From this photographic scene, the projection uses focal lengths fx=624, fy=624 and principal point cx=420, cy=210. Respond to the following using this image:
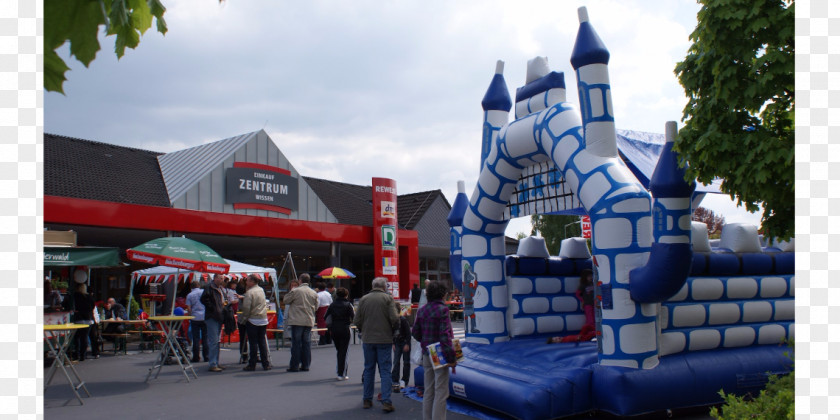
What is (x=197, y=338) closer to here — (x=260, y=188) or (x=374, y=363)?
(x=374, y=363)

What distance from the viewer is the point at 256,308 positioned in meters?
10.4

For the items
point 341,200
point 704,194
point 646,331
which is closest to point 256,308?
point 646,331

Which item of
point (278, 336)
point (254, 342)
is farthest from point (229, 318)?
point (278, 336)

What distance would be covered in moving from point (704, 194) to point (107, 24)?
7996mm

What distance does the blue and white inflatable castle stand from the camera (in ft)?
20.7

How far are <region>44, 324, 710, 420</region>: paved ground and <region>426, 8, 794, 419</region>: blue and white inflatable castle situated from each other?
608mm

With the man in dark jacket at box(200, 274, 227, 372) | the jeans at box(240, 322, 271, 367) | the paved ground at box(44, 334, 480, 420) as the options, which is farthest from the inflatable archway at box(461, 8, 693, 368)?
the man in dark jacket at box(200, 274, 227, 372)

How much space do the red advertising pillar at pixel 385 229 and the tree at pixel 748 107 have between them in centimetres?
1903

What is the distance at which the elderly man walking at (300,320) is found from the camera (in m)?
10.3

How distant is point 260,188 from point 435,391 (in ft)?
52.5

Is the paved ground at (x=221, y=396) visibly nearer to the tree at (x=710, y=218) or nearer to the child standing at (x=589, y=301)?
the child standing at (x=589, y=301)

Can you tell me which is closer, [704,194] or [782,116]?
[782,116]

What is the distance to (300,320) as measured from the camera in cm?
1024

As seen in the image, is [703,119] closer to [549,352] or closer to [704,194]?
[549,352]
